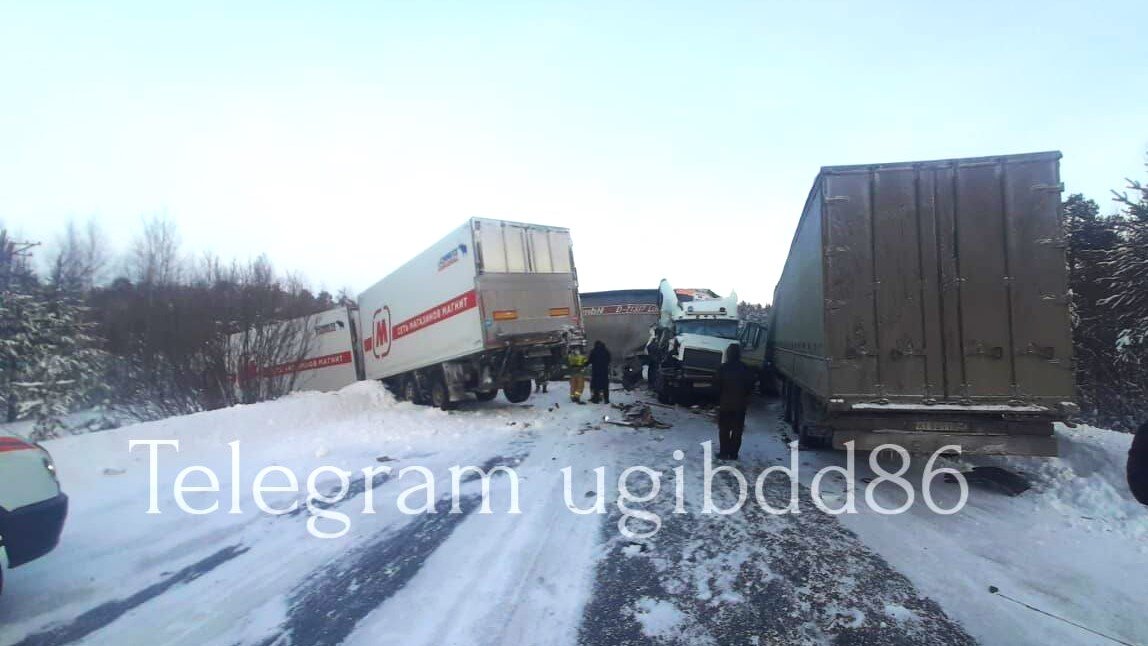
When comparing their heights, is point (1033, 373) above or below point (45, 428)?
above

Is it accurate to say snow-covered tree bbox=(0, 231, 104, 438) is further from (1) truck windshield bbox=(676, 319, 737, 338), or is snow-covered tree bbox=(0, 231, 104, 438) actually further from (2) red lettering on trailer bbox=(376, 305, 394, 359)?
(1) truck windshield bbox=(676, 319, 737, 338)

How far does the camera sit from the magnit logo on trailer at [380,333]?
1587cm

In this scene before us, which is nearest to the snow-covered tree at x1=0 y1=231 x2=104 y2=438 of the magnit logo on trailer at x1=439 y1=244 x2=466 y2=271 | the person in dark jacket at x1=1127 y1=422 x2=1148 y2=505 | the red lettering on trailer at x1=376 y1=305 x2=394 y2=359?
the red lettering on trailer at x1=376 y1=305 x2=394 y2=359

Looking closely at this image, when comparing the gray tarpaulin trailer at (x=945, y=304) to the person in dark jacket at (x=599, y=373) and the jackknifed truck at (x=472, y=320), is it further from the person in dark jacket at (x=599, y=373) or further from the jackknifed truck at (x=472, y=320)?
the person in dark jacket at (x=599, y=373)

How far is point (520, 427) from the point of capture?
36.7ft

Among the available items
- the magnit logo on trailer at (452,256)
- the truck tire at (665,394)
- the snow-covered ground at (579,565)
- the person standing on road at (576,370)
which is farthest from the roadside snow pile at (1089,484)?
Result: the magnit logo on trailer at (452,256)

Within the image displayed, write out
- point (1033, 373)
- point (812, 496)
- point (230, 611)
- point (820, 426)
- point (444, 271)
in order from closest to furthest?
point (230, 611)
point (1033, 373)
point (812, 496)
point (820, 426)
point (444, 271)

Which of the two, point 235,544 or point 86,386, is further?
point 86,386

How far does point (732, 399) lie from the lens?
7840 mm

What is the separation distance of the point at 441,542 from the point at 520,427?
6.14 meters


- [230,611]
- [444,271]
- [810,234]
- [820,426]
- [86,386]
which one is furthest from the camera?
[86,386]

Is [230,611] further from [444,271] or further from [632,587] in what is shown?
[444,271]

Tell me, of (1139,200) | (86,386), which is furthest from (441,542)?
(86,386)

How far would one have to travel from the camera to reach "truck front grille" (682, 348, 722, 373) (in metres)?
13.3
